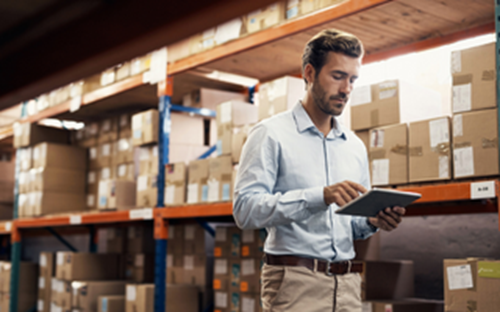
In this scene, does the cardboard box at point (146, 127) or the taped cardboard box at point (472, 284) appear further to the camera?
the cardboard box at point (146, 127)

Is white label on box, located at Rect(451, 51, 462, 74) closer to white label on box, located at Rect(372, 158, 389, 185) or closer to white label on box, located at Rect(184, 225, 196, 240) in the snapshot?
white label on box, located at Rect(372, 158, 389, 185)

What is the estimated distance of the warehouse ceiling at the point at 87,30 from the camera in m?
0.33

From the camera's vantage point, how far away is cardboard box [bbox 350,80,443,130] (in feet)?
9.82

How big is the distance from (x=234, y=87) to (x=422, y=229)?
201 cm

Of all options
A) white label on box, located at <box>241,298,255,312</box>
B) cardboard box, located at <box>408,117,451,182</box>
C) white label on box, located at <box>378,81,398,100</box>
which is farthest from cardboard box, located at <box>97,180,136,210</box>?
cardboard box, located at <box>408,117,451,182</box>

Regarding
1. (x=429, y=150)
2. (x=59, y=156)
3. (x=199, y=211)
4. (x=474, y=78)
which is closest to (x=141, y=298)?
(x=199, y=211)

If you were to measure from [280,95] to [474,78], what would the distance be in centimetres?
132

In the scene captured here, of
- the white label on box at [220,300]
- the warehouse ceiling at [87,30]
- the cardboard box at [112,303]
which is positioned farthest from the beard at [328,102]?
the cardboard box at [112,303]

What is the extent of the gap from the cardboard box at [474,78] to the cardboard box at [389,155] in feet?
1.15

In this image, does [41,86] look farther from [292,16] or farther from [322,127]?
[292,16]

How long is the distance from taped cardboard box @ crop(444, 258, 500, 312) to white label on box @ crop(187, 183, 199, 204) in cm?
203

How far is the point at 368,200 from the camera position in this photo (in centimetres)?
156

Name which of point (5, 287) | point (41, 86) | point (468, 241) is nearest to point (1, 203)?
point (5, 287)

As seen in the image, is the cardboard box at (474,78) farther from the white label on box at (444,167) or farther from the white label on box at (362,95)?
the white label on box at (362,95)
